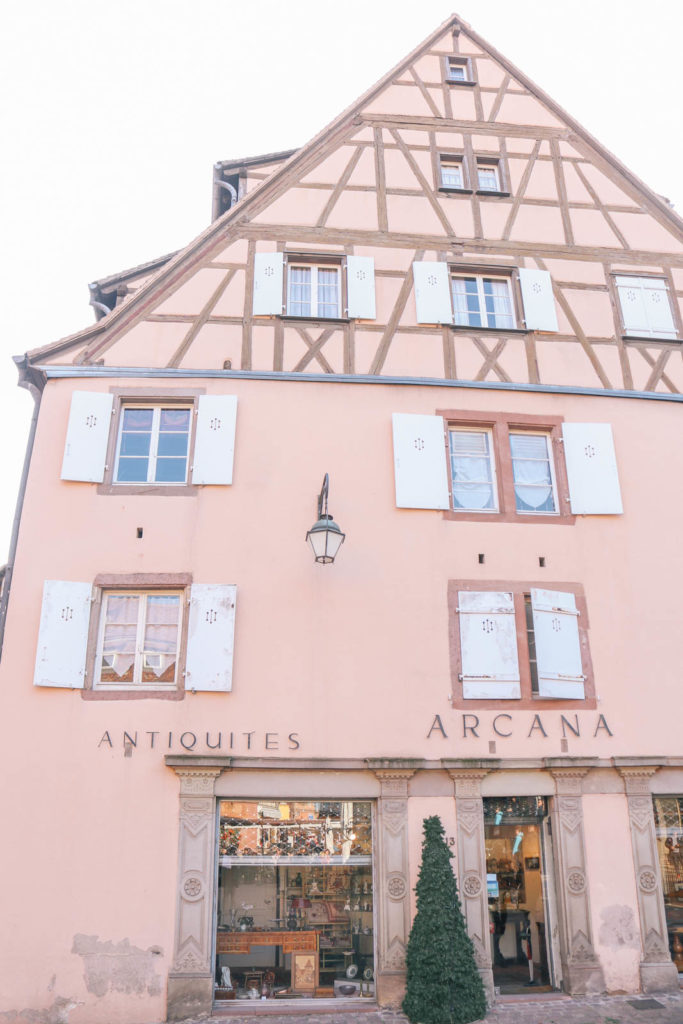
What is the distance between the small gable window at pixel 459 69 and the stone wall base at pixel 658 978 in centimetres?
1267

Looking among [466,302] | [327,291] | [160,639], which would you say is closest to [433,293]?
[466,302]

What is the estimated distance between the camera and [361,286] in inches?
457

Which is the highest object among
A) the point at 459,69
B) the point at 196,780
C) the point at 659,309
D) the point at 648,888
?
the point at 459,69

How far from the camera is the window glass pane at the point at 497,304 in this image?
12016 millimetres

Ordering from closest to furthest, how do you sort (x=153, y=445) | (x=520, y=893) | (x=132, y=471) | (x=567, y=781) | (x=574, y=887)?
(x=574, y=887) < (x=520, y=893) < (x=567, y=781) < (x=132, y=471) < (x=153, y=445)

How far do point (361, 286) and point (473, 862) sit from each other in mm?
7479

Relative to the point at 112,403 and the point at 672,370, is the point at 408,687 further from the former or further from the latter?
the point at 672,370

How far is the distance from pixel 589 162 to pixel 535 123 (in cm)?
107

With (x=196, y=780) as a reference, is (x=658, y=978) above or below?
below

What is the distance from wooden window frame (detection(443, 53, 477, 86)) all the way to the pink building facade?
2.12 metres

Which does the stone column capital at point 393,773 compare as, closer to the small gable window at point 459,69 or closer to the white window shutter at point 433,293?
the white window shutter at point 433,293

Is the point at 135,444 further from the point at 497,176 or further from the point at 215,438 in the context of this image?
the point at 497,176

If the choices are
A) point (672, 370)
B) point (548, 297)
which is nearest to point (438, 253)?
point (548, 297)

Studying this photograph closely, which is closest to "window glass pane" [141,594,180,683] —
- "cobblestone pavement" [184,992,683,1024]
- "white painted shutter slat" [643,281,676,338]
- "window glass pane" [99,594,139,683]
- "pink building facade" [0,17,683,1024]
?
"pink building facade" [0,17,683,1024]
